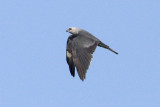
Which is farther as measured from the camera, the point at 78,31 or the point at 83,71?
the point at 78,31

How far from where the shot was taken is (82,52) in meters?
25.8

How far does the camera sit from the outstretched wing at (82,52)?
2474 cm

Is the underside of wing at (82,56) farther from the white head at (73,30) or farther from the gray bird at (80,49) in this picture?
the white head at (73,30)

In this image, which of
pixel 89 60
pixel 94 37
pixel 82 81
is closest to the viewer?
pixel 82 81

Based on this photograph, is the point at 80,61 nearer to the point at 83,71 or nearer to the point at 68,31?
the point at 83,71

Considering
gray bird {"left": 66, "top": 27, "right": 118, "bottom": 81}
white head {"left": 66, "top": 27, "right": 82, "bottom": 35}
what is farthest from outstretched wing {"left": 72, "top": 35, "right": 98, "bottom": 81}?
white head {"left": 66, "top": 27, "right": 82, "bottom": 35}

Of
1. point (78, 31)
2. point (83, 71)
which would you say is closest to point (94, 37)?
point (78, 31)

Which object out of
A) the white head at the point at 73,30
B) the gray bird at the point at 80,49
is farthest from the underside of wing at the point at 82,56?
the white head at the point at 73,30

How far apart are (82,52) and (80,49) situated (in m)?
0.34

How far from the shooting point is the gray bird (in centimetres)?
2502

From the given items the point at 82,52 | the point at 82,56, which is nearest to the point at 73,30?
the point at 82,52

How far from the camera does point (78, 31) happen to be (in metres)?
26.9

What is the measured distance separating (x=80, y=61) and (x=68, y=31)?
2879 millimetres

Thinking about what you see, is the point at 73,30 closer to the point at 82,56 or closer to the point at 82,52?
the point at 82,52
